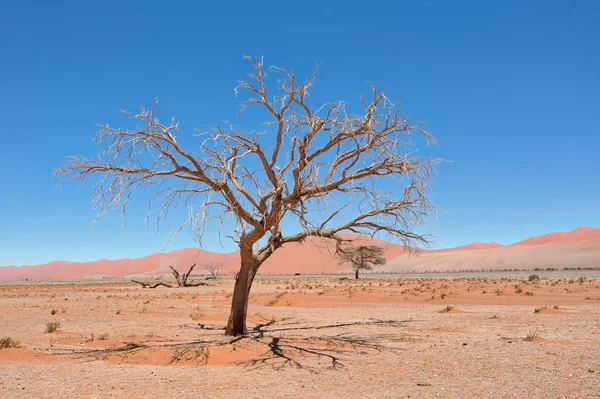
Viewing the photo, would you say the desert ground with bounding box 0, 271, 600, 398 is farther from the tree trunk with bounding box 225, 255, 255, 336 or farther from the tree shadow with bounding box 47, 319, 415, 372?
the tree trunk with bounding box 225, 255, 255, 336

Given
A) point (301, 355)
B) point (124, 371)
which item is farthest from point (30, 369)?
point (301, 355)

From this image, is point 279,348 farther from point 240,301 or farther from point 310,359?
point 240,301

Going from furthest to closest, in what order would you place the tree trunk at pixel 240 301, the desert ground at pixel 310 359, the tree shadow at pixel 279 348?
the tree trunk at pixel 240 301, the tree shadow at pixel 279 348, the desert ground at pixel 310 359

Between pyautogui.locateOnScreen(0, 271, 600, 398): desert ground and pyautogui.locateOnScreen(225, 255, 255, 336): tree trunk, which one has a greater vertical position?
pyautogui.locateOnScreen(225, 255, 255, 336): tree trunk

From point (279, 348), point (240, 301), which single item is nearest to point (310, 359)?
point (279, 348)

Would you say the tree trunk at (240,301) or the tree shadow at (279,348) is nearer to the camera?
the tree shadow at (279,348)

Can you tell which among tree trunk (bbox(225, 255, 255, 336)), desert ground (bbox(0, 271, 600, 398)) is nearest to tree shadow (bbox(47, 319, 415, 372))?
desert ground (bbox(0, 271, 600, 398))

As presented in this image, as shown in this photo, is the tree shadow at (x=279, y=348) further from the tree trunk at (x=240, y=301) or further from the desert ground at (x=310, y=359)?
the tree trunk at (x=240, y=301)

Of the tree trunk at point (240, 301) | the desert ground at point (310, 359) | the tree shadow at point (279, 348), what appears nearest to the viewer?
the desert ground at point (310, 359)

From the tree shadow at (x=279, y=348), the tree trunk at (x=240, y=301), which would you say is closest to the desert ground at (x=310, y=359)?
the tree shadow at (x=279, y=348)

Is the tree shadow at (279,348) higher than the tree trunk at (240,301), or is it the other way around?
the tree trunk at (240,301)

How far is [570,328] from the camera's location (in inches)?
569

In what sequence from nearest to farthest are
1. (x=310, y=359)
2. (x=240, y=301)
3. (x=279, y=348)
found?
1. (x=310, y=359)
2. (x=279, y=348)
3. (x=240, y=301)

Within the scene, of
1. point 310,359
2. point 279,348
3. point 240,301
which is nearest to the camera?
point 310,359
